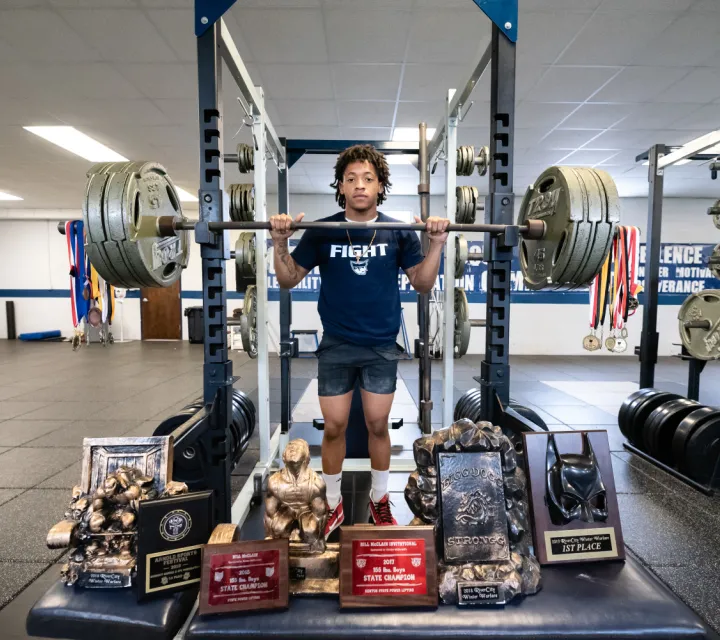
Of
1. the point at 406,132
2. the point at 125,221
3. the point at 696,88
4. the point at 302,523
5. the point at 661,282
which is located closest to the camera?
the point at 302,523

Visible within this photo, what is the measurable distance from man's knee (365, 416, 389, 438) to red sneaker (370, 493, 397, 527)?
23 cm

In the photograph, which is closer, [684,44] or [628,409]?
[628,409]

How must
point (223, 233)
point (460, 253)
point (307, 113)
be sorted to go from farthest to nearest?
point (307, 113) → point (460, 253) → point (223, 233)

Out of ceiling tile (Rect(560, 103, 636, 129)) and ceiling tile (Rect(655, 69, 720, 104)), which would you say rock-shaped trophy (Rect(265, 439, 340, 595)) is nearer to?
ceiling tile (Rect(655, 69, 720, 104))

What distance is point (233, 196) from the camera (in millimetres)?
2525

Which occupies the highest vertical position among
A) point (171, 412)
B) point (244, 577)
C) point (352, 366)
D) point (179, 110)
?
point (179, 110)

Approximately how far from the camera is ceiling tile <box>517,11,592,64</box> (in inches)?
99.0

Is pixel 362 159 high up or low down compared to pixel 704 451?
up

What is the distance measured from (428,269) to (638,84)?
10.3ft

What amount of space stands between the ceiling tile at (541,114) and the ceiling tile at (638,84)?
282 millimetres

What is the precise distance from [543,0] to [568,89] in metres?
1.22

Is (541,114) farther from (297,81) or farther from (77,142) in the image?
(77,142)

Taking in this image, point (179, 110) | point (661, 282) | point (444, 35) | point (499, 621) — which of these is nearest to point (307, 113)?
point (179, 110)

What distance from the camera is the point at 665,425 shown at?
2.41 m
